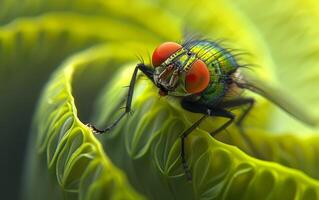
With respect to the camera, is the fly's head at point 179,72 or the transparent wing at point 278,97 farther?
the transparent wing at point 278,97

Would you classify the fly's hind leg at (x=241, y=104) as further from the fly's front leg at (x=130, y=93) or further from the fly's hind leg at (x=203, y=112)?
the fly's front leg at (x=130, y=93)

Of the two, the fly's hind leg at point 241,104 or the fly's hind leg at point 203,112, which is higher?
the fly's hind leg at point 203,112

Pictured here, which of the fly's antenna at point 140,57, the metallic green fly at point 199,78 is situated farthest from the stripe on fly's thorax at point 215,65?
the fly's antenna at point 140,57

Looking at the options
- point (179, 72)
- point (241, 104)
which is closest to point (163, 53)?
point (179, 72)

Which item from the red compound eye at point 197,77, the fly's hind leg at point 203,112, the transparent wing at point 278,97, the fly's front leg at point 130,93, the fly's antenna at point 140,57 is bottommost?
the transparent wing at point 278,97

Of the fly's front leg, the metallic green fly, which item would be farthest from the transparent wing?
the fly's front leg

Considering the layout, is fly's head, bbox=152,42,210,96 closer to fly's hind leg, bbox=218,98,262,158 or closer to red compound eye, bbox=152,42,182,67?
red compound eye, bbox=152,42,182,67

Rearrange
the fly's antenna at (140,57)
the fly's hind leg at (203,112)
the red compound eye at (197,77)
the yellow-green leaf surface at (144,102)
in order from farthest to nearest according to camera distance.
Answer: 1. the fly's antenna at (140,57)
2. the red compound eye at (197,77)
3. the fly's hind leg at (203,112)
4. the yellow-green leaf surface at (144,102)
